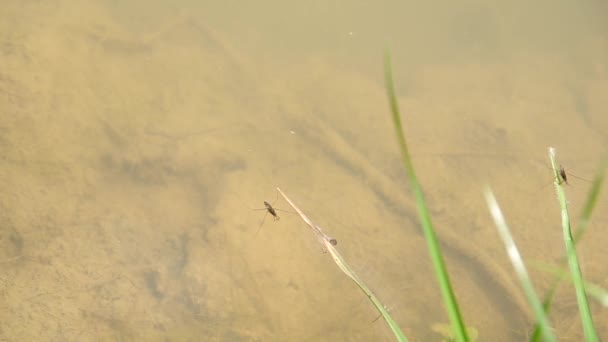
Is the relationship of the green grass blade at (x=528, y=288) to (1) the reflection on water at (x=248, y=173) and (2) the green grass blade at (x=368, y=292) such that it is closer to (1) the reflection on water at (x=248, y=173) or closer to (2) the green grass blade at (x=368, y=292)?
(2) the green grass blade at (x=368, y=292)

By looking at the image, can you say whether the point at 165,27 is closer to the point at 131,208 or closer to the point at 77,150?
the point at 77,150

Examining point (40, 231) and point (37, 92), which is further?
point (37, 92)

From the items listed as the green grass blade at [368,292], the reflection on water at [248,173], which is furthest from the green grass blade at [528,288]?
the reflection on water at [248,173]

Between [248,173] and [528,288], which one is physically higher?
[528,288]

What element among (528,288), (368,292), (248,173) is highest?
(528,288)

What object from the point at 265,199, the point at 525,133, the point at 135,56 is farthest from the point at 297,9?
the point at 265,199

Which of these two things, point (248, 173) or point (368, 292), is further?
point (248, 173)

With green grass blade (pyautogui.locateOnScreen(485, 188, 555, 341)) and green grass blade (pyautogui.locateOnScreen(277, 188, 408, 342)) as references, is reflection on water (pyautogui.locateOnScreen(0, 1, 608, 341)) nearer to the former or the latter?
green grass blade (pyautogui.locateOnScreen(277, 188, 408, 342))

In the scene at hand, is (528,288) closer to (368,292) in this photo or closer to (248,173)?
(368,292)

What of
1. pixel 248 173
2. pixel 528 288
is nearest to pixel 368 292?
pixel 528 288
